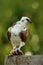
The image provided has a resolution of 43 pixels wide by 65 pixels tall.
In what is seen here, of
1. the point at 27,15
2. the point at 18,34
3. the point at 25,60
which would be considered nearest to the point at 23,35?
the point at 18,34

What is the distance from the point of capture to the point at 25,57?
1.88 m

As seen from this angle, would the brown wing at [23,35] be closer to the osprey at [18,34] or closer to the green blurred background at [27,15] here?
the osprey at [18,34]

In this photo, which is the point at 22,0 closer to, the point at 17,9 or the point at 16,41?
the point at 17,9

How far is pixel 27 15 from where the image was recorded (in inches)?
179

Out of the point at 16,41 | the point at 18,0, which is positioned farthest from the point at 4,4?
the point at 16,41

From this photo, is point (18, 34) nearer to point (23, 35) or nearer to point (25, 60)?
point (23, 35)

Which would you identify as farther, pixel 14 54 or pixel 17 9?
pixel 17 9

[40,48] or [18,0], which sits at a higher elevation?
[18,0]

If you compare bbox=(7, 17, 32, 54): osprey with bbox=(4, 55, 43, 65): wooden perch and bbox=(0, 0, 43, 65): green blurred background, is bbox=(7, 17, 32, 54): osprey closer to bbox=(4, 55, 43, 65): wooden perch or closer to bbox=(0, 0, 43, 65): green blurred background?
bbox=(4, 55, 43, 65): wooden perch

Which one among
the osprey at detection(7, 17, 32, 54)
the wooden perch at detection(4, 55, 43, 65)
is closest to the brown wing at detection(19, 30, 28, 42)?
the osprey at detection(7, 17, 32, 54)

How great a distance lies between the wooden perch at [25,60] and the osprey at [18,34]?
0.25 ft

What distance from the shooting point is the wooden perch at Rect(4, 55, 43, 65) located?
1851 millimetres

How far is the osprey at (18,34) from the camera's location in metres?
1.99

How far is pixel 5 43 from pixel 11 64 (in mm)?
2539
